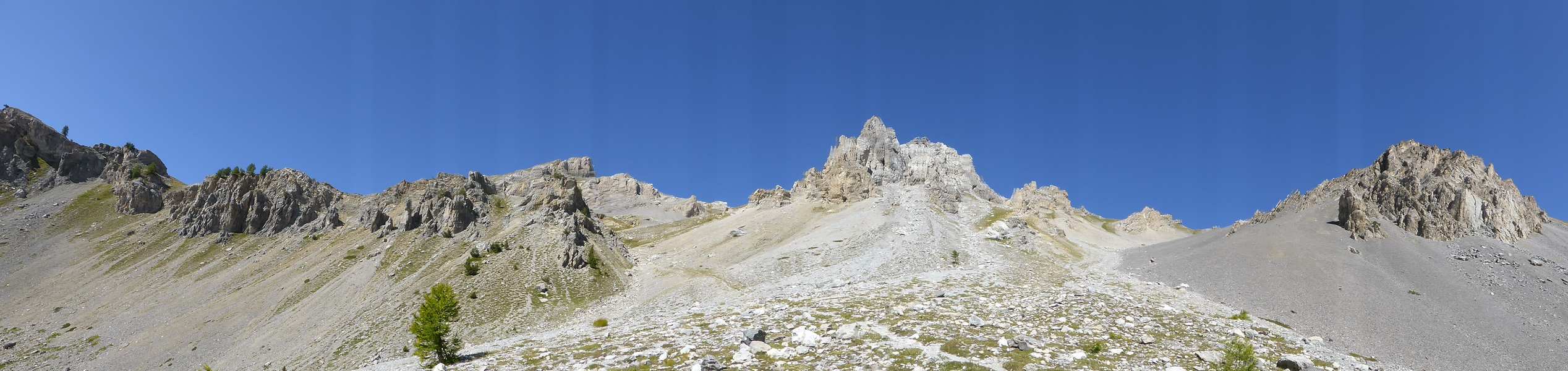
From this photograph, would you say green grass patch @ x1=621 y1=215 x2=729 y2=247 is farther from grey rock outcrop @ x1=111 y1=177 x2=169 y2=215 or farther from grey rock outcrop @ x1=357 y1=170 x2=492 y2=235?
grey rock outcrop @ x1=111 y1=177 x2=169 y2=215

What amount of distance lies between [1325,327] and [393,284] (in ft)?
204

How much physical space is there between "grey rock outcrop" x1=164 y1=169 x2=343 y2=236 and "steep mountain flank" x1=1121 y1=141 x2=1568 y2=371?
109754 mm

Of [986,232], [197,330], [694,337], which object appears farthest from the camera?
[986,232]

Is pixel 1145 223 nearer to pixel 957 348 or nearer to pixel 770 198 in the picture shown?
pixel 770 198

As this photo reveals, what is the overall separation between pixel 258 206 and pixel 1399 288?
444ft

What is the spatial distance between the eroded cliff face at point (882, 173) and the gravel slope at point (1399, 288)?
49.3 m

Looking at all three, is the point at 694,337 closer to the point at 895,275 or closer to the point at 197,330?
the point at 895,275

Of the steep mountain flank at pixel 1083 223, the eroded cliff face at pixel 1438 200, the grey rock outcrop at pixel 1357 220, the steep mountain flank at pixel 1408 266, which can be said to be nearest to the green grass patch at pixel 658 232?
the steep mountain flank at pixel 1083 223

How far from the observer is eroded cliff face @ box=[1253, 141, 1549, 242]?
49.0 meters

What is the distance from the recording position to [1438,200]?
167 feet

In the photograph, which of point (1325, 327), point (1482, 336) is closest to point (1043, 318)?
point (1325, 327)

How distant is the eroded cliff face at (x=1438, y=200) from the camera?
1929 inches

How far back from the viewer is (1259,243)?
178ft

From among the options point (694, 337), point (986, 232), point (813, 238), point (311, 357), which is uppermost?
point (986, 232)
